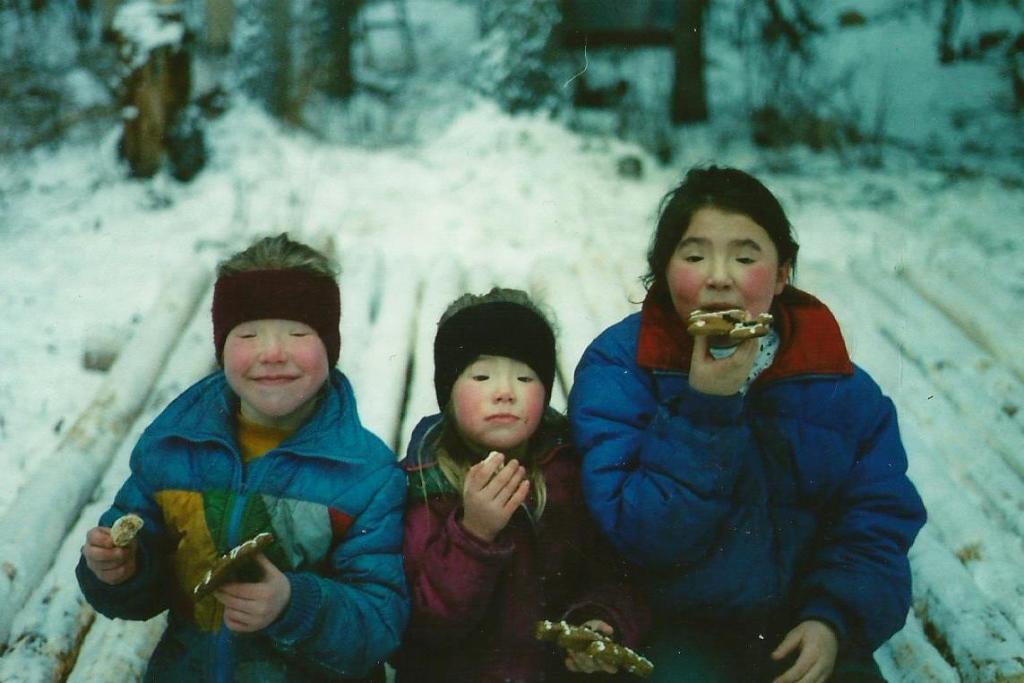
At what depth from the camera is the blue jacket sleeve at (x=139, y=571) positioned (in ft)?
6.30

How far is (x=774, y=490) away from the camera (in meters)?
2.14

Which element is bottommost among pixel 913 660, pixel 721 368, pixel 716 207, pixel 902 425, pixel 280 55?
pixel 913 660

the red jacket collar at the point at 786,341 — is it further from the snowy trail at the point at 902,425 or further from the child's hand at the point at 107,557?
the child's hand at the point at 107,557

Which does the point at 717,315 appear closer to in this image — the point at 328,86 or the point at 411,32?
the point at 328,86

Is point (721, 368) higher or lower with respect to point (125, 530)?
higher

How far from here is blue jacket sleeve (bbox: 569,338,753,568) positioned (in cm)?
191

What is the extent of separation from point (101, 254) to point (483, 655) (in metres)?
4.56

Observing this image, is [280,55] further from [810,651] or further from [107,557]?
[810,651]

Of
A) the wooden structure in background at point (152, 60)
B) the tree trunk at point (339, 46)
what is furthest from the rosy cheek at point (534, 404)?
the tree trunk at point (339, 46)

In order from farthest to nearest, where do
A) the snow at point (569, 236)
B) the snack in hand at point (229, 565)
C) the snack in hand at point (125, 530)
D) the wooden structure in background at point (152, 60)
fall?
the wooden structure in background at point (152, 60), the snow at point (569, 236), the snack in hand at point (125, 530), the snack in hand at point (229, 565)

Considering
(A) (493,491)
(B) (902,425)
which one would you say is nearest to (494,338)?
(A) (493,491)

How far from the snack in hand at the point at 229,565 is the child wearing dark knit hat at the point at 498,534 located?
16.2 inches

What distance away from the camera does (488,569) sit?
1.92 metres

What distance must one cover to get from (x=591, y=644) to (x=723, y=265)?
83 cm
